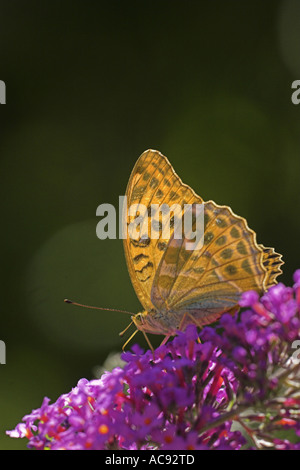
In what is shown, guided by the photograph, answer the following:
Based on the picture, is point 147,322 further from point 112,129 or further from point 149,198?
point 112,129

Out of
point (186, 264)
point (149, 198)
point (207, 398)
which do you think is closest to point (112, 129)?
point (149, 198)

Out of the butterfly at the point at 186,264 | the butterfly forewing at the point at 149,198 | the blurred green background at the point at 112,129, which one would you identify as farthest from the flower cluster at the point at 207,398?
the blurred green background at the point at 112,129

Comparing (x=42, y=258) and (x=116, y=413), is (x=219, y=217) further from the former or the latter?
(x=42, y=258)

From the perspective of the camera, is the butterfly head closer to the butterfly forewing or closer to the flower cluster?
the butterfly forewing

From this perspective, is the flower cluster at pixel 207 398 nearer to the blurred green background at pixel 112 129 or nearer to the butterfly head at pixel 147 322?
the butterfly head at pixel 147 322

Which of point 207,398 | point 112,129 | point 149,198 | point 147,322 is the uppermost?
point 112,129

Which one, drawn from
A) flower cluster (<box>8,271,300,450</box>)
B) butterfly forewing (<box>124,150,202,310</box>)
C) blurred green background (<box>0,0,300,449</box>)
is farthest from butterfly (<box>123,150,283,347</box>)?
blurred green background (<box>0,0,300,449</box>)

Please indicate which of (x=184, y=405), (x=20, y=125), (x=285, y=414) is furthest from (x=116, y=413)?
(x=20, y=125)
